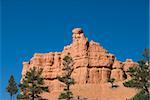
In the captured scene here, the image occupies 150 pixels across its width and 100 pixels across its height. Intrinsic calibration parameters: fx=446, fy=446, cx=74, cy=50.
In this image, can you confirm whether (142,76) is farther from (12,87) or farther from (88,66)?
(88,66)

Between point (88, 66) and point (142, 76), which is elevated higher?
point (88, 66)

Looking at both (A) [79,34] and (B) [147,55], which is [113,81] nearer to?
(A) [79,34]

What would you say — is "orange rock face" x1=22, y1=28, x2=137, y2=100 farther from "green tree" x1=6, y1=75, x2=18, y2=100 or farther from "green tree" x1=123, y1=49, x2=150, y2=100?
"green tree" x1=123, y1=49, x2=150, y2=100

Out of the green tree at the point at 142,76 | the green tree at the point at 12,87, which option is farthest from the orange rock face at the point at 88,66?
the green tree at the point at 142,76

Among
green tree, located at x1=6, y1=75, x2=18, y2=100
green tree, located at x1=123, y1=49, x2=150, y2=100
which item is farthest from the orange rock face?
green tree, located at x1=123, y1=49, x2=150, y2=100

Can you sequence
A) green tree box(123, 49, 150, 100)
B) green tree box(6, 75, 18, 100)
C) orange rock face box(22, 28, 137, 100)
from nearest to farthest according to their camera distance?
green tree box(123, 49, 150, 100), green tree box(6, 75, 18, 100), orange rock face box(22, 28, 137, 100)

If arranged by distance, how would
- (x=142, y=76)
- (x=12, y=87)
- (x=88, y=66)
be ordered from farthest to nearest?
1. (x=88, y=66)
2. (x=12, y=87)
3. (x=142, y=76)

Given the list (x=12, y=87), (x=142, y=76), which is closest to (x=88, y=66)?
(x=12, y=87)

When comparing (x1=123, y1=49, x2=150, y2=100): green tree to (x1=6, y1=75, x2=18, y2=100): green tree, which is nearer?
(x1=123, y1=49, x2=150, y2=100): green tree

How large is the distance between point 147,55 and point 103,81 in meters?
55.2

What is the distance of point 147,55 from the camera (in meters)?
62.9

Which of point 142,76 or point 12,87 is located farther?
point 12,87

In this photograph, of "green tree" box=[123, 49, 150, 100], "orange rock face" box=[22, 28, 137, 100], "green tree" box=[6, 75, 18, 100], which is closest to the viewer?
"green tree" box=[123, 49, 150, 100]

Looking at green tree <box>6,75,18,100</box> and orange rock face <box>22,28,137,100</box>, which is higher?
orange rock face <box>22,28,137,100</box>
